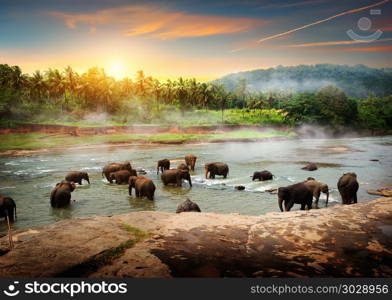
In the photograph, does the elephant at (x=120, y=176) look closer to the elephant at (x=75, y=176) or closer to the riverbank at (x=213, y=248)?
the elephant at (x=75, y=176)

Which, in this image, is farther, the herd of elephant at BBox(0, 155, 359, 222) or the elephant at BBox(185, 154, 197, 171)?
the elephant at BBox(185, 154, 197, 171)

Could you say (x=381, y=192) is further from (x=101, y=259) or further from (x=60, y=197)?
(x=60, y=197)

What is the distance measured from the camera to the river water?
26.9 feet

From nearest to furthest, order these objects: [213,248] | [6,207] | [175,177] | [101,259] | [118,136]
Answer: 1. [101,259]
2. [213,248]
3. [6,207]
4. [175,177]
5. [118,136]

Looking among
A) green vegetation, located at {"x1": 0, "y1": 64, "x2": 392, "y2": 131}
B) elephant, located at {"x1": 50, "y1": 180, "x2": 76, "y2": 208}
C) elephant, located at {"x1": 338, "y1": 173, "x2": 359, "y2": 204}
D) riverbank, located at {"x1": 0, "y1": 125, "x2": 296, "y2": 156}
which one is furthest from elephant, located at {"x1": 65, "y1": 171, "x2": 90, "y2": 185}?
elephant, located at {"x1": 338, "y1": 173, "x2": 359, "y2": 204}

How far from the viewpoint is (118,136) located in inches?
531

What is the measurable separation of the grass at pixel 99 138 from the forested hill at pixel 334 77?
3070 mm

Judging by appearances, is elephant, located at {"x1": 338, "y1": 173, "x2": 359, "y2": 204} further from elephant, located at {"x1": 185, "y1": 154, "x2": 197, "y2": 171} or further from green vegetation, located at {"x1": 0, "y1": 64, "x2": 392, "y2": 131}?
elephant, located at {"x1": 185, "y1": 154, "x2": 197, "y2": 171}

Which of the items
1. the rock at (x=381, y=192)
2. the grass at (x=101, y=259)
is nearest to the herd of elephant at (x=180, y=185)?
the rock at (x=381, y=192)

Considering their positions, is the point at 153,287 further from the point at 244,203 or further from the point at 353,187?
the point at 353,187

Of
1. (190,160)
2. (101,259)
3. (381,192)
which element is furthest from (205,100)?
→ (101,259)

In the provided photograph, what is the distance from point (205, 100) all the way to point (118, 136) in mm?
4919

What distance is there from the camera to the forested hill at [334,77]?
8445 mm

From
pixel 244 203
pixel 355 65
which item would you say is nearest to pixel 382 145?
pixel 355 65
